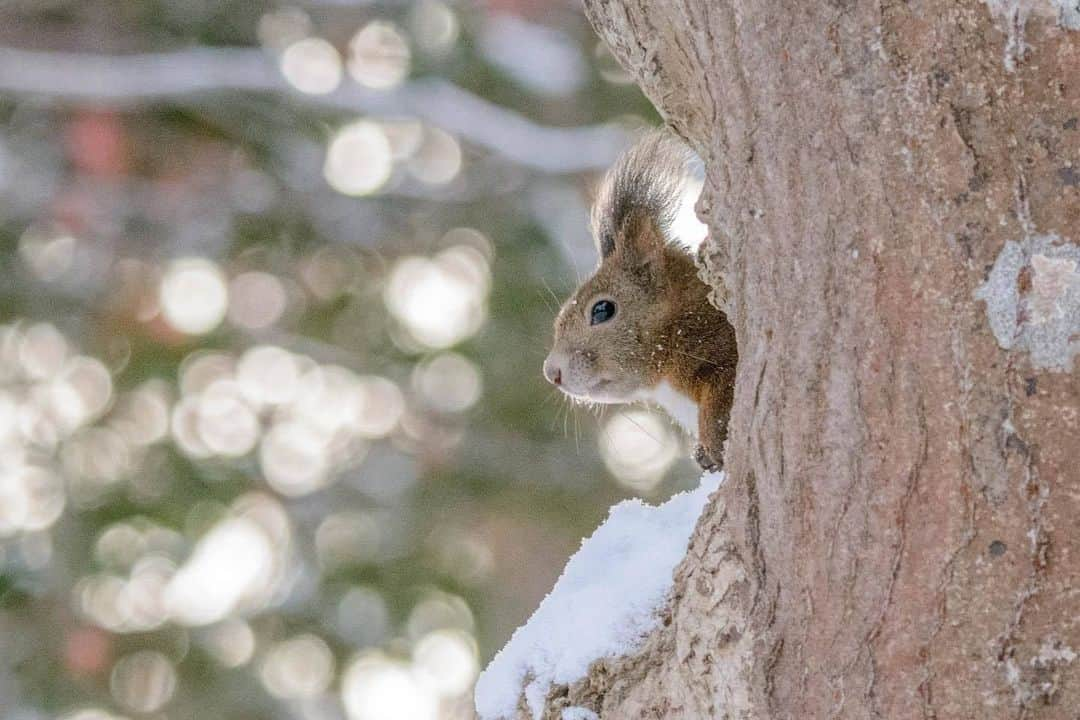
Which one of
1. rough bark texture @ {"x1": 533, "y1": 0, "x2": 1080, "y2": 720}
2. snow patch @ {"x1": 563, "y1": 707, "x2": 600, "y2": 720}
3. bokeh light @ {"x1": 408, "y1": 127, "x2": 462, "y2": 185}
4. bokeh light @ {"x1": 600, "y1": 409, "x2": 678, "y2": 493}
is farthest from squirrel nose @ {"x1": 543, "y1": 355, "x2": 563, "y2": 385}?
bokeh light @ {"x1": 408, "y1": 127, "x2": 462, "y2": 185}

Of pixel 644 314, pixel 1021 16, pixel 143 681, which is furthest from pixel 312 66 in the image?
pixel 1021 16

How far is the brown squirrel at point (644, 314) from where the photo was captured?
6.93 ft

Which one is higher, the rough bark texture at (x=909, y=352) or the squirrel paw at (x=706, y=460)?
the squirrel paw at (x=706, y=460)

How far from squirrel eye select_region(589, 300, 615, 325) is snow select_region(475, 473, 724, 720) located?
21.9 inches

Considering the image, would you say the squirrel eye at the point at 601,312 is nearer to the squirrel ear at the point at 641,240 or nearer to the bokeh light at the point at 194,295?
the squirrel ear at the point at 641,240

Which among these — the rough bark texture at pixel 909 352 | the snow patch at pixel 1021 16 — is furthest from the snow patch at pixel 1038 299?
the snow patch at pixel 1021 16

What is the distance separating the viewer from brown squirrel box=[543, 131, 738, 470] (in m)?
2.11

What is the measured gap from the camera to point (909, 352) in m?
1.07

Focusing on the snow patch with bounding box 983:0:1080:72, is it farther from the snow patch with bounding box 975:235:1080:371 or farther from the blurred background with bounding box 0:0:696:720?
the blurred background with bounding box 0:0:696:720

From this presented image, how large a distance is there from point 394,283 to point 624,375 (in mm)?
4504

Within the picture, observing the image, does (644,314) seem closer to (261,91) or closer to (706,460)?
(706,460)

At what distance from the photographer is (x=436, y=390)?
259 inches

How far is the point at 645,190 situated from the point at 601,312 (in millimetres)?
198

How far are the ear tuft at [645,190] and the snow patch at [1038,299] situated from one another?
3.96ft
